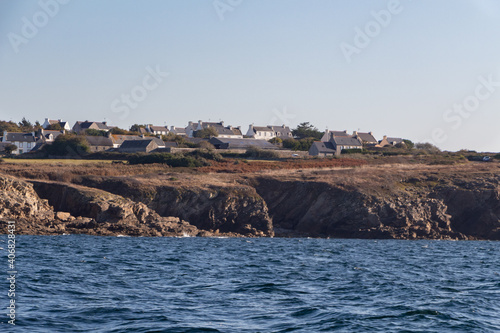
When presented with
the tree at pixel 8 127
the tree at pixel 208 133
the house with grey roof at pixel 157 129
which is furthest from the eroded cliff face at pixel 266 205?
the house with grey roof at pixel 157 129

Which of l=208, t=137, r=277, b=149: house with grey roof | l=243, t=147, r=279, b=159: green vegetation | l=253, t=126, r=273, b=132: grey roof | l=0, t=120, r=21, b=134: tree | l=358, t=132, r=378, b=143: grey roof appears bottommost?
l=243, t=147, r=279, b=159: green vegetation

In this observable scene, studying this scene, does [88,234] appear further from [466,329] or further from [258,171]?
[466,329]

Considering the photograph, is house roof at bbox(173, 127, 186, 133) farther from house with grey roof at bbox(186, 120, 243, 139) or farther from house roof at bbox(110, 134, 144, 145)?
house roof at bbox(110, 134, 144, 145)

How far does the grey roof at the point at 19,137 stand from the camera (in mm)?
133375

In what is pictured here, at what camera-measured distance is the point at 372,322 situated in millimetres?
22422

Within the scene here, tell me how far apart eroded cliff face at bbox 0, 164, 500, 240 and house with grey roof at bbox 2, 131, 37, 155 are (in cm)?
6925

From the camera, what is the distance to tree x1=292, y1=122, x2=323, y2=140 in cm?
17166

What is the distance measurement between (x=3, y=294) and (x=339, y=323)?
1216 cm

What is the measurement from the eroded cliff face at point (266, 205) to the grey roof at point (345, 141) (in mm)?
63692

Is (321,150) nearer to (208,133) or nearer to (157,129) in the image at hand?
(208,133)

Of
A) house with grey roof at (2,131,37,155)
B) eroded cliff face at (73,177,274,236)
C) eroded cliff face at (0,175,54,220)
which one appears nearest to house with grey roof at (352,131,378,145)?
house with grey roof at (2,131,37,155)

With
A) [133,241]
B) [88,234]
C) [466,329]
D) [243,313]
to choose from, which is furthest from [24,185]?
[466,329]

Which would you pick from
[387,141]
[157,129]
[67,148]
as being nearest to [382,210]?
[67,148]

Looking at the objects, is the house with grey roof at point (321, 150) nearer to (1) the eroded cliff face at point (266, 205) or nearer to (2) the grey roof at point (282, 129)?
(1) the eroded cliff face at point (266, 205)
